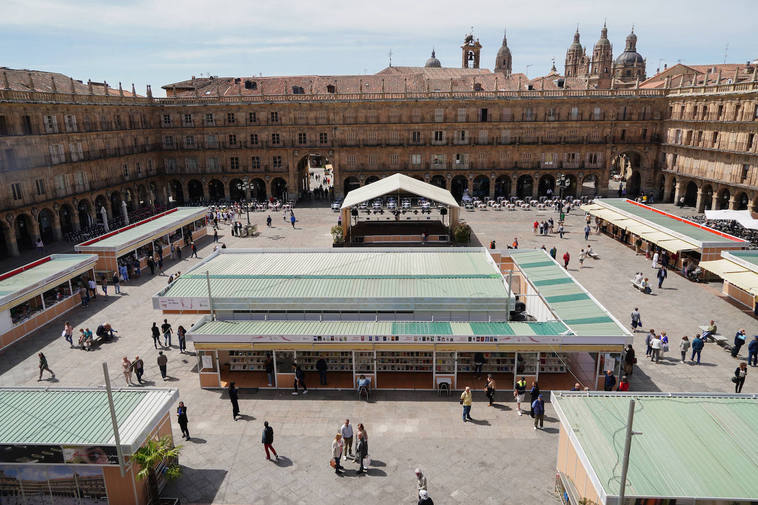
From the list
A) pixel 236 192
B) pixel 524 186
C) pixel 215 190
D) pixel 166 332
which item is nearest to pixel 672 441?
pixel 166 332

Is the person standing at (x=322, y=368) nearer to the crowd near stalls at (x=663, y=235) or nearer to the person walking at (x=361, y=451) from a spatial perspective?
the person walking at (x=361, y=451)

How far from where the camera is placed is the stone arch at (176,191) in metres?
60.3

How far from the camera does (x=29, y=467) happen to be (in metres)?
12.8

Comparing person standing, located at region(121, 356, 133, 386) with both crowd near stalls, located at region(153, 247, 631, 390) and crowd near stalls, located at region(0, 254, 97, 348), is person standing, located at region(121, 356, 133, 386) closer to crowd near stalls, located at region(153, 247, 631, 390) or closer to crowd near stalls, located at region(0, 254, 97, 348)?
crowd near stalls, located at region(153, 247, 631, 390)

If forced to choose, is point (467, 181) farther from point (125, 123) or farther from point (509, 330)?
point (509, 330)

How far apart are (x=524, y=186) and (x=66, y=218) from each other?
48749mm

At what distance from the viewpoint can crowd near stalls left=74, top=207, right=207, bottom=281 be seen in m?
31.2

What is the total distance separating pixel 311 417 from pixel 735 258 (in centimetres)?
2415

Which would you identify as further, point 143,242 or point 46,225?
point 46,225

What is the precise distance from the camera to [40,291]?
2542 cm

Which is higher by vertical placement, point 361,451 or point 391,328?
point 391,328

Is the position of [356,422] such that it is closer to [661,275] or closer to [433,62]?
[661,275]

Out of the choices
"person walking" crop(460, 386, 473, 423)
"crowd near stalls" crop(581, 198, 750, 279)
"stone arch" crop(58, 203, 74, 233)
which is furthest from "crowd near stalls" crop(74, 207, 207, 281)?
"crowd near stalls" crop(581, 198, 750, 279)

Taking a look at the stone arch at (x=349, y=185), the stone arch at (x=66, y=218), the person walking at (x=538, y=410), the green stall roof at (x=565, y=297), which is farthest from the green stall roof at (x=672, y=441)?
the stone arch at (x=349, y=185)
